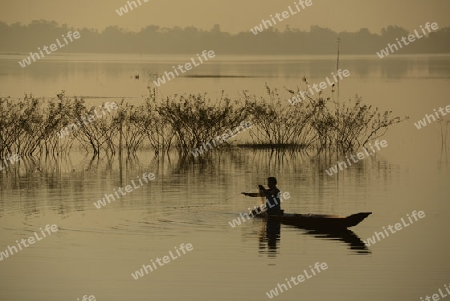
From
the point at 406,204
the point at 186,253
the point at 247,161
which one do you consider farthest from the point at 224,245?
the point at 247,161

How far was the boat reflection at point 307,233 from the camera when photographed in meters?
20.4

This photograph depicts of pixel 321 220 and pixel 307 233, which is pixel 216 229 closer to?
pixel 307 233

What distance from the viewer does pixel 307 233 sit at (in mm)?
21859

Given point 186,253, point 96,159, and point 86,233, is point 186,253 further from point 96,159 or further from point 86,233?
point 96,159

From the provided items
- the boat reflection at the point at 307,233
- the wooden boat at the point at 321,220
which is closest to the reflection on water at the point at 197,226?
the boat reflection at the point at 307,233

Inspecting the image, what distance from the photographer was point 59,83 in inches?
2990

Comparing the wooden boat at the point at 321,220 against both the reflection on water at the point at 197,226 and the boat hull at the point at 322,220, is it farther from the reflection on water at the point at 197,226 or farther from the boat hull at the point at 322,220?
the reflection on water at the point at 197,226

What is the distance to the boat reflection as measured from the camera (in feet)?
66.9

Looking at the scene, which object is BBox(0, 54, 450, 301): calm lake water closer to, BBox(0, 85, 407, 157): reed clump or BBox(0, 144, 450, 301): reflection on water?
BBox(0, 144, 450, 301): reflection on water

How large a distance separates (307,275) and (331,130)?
1918 cm

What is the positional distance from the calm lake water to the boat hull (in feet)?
0.61

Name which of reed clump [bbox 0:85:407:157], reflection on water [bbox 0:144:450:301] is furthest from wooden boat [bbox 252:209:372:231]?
reed clump [bbox 0:85:407:157]

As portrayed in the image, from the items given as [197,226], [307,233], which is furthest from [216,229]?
[307,233]

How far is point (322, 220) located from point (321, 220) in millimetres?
35
